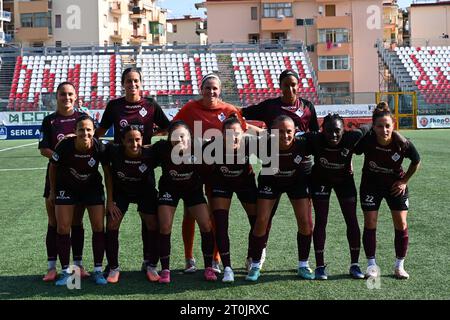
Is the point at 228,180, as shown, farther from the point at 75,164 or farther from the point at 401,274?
the point at 401,274

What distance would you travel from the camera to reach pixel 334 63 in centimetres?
4794

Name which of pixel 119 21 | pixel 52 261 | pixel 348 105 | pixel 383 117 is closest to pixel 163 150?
pixel 52 261

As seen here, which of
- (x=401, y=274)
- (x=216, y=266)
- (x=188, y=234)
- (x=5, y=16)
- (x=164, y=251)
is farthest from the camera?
(x=5, y=16)

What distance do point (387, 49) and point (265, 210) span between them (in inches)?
1567

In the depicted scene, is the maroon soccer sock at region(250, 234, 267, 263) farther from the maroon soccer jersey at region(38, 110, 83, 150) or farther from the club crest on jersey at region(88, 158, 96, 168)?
the maroon soccer jersey at region(38, 110, 83, 150)

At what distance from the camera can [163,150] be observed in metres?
5.88

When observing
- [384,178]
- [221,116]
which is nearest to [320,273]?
[384,178]

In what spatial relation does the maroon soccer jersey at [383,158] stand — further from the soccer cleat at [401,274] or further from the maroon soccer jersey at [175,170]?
the maroon soccer jersey at [175,170]

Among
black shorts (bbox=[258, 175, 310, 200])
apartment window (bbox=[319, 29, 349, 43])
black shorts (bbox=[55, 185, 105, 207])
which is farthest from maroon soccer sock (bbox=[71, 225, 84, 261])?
apartment window (bbox=[319, 29, 349, 43])

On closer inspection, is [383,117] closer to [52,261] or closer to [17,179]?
[52,261]

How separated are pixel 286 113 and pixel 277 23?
150ft

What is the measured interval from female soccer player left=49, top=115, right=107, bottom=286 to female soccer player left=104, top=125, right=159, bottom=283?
8 centimetres
